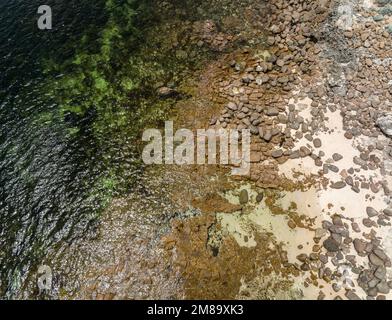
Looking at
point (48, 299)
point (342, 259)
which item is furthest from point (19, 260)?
point (342, 259)

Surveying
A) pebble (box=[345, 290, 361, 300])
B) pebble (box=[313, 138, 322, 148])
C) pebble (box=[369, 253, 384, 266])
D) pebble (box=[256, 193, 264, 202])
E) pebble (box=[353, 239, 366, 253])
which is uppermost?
pebble (box=[313, 138, 322, 148])

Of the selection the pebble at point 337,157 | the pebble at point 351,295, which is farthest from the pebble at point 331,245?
the pebble at point 337,157

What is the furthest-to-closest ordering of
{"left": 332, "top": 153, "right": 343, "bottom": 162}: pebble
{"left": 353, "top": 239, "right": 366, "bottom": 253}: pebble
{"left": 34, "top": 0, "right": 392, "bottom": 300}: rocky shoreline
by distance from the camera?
{"left": 332, "top": 153, "right": 343, "bottom": 162}: pebble < {"left": 353, "top": 239, "right": 366, "bottom": 253}: pebble < {"left": 34, "top": 0, "right": 392, "bottom": 300}: rocky shoreline

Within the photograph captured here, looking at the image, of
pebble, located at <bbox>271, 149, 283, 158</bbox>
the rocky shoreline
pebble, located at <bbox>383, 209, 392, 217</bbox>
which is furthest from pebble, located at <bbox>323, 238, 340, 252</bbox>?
pebble, located at <bbox>271, 149, 283, 158</bbox>

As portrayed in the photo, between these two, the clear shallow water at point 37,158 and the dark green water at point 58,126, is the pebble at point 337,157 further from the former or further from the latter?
the clear shallow water at point 37,158

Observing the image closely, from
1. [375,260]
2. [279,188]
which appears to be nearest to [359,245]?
[375,260]

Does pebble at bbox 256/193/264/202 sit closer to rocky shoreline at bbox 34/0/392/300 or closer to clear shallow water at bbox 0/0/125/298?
rocky shoreline at bbox 34/0/392/300

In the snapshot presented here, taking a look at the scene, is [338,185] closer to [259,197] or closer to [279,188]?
[279,188]
